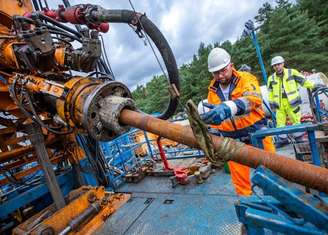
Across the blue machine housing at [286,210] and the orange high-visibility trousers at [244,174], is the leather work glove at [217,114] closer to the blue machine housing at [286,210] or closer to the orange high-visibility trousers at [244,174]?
the blue machine housing at [286,210]

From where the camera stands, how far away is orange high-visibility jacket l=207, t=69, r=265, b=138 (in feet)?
7.05

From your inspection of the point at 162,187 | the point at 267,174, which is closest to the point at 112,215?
the point at 162,187

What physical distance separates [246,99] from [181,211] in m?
1.97

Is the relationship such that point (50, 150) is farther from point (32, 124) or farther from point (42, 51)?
point (42, 51)

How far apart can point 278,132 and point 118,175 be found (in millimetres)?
3848

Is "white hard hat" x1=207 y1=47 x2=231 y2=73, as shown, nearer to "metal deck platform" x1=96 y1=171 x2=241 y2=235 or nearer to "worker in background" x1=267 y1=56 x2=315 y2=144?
"metal deck platform" x1=96 y1=171 x2=241 y2=235

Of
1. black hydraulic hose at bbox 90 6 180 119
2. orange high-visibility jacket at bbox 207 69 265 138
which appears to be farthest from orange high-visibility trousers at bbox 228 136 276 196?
black hydraulic hose at bbox 90 6 180 119

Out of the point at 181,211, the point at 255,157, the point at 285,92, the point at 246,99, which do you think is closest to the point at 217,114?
the point at 246,99

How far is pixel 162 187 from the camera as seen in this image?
415 centimetres

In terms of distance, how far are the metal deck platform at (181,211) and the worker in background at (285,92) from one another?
1.86 metres

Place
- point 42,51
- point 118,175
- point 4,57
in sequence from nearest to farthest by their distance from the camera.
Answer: point 42,51 → point 4,57 → point 118,175

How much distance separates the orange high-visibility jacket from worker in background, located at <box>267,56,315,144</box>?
2.42m

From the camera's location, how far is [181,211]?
319 cm

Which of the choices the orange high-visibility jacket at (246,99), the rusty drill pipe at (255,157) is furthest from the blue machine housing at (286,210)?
the orange high-visibility jacket at (246,99)
